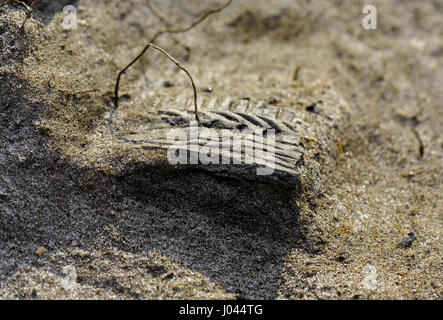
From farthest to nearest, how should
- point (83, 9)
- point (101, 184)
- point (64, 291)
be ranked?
1. point (83, 9)
2. point (101, 184)
3. point (64, 291)

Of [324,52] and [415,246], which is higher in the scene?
[324,52]

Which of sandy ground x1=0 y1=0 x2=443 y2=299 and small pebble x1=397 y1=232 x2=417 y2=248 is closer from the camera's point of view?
sandy ground x1=0 y1=0 x2=443 y2=299

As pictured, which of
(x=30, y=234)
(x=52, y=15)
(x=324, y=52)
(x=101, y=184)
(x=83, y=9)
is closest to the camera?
(x=30, y=234)

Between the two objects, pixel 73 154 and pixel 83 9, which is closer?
pixel 73 154

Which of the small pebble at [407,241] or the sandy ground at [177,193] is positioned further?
the small pebble at [407,241]

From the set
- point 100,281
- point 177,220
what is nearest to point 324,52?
point 177,220

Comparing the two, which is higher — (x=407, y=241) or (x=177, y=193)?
(x=177, y=193)

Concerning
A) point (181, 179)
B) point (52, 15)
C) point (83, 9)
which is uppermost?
point (83, 9)
